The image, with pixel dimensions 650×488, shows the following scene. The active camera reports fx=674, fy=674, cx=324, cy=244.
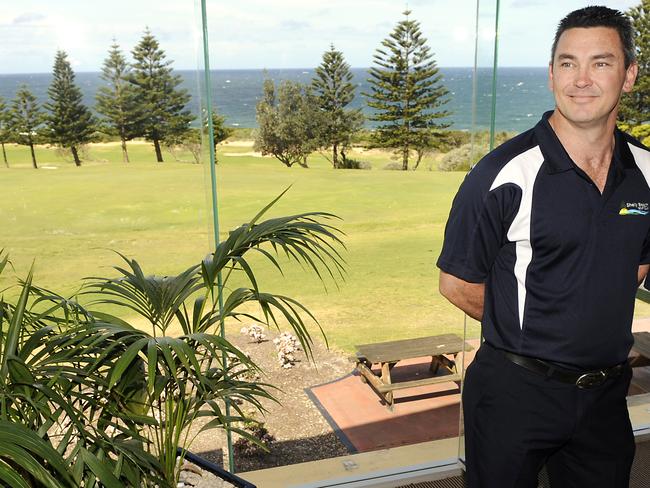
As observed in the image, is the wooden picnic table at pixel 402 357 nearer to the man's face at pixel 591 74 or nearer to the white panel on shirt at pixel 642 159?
the white panel on shirt at pixel 642 159

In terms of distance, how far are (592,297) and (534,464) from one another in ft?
1.17

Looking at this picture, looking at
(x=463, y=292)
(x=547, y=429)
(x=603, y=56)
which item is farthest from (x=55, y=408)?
(x=603, y=56)

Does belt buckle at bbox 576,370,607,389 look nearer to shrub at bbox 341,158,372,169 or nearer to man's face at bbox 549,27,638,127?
man's face at bbox 549,27,638,127

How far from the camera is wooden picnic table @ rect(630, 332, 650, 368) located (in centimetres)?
343

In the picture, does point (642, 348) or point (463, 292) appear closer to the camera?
point (463, 292)

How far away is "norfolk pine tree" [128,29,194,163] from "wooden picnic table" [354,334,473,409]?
230cm

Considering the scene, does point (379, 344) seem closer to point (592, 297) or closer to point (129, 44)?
point (129, 44)

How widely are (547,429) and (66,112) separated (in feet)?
6.62

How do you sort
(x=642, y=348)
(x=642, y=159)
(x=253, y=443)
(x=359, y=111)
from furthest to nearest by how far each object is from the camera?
(x=253, y=443) < (x=642, y=348) < (x=359, y=111) < (x=642, y=159)

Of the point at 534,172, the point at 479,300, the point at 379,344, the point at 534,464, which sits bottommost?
the point at 379,344

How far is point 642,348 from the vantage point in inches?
136

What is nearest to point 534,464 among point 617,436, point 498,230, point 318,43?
point 617,436

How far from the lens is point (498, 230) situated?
A: 128cm

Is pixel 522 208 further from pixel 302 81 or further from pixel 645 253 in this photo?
pixel 302 81
